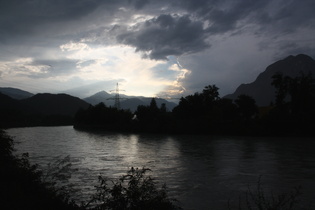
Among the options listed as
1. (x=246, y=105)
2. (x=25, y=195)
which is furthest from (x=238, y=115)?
(x=25, y=195)

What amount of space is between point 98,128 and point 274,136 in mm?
91774

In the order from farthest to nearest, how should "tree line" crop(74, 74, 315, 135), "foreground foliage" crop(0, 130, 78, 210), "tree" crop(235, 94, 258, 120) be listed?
1. "tree" crop(235, 94, 258, 120)
2. "tree line" crop(74, 74, 315, 135)
3. "foreground foliage" crop(0, 130, 78, 210)

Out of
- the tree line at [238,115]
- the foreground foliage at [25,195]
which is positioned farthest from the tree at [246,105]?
the foreground foliage at [25,195]

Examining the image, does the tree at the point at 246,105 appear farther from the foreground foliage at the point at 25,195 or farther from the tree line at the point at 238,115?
the foreground foliage at the point at 25,195

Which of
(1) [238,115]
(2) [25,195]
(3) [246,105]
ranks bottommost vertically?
(2) [25,195]

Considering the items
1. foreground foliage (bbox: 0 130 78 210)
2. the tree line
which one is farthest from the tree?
foreground foliage (bbox: 0 130 78 210)

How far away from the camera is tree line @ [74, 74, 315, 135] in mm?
72188

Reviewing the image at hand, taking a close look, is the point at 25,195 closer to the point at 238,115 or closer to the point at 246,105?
the point at 246,105

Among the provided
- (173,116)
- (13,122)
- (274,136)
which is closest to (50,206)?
(274,136)

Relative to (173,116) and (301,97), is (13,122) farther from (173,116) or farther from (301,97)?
(301,97)

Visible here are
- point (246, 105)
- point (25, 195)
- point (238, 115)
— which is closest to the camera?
point (25, 195)

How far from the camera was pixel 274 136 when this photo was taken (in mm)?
71562

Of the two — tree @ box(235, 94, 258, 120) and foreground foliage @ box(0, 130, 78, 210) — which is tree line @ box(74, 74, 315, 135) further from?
foreground foliage @ box(0, 130, 78, 210)

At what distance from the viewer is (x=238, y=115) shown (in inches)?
3698
